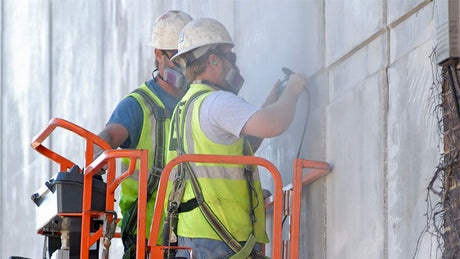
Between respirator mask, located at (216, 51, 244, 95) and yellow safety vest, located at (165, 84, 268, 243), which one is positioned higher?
respirator mask, located at (216, 51, 244, 95)

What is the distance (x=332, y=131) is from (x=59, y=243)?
185 cm

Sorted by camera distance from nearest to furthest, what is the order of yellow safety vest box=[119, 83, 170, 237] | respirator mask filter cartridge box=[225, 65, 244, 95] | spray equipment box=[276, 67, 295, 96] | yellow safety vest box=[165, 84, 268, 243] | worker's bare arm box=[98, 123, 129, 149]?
yellow safety vest box=[165, 84, 268, 243] → respirator mask filter cartridge box=[225, 65, 244, 95] → spray equipment box=[276, 67, 295, 96] → worker's bare arm box=[98, 123, 129, 149] → yellow safety vest box=[119, 83, 170, 237]

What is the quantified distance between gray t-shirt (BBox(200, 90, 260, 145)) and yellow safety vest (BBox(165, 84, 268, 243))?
0.04 meters

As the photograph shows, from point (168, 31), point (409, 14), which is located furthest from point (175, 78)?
point (409, 14)

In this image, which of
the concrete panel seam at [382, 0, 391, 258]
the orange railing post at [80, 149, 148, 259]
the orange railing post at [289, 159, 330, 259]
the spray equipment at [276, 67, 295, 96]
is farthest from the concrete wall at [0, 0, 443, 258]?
the orange railing post at [80, 149, 148, 259]

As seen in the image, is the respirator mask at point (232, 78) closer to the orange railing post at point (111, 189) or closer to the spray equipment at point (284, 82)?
the spray equipment at point (284, 82)

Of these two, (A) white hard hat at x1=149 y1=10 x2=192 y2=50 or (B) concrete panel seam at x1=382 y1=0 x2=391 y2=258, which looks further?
(A) white hard hat at x1=149 y1=10 x2=192 y2=50

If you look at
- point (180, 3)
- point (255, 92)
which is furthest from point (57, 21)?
point (255, 92)

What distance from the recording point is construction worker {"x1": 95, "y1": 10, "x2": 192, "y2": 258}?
5727 mm

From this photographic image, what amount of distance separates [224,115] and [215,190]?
410 mm

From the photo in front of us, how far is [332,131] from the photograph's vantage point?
511cm

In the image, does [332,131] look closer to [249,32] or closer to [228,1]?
[249,32]

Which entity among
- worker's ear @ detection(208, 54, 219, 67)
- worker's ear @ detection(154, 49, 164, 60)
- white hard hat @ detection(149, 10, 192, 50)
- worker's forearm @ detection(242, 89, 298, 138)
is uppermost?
white hard hat @ detection(149, 10, 192, 50)

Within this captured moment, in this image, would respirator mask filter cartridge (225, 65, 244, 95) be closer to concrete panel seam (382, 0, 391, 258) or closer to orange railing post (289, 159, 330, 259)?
orange railing post (289, 159, 330, 259)
